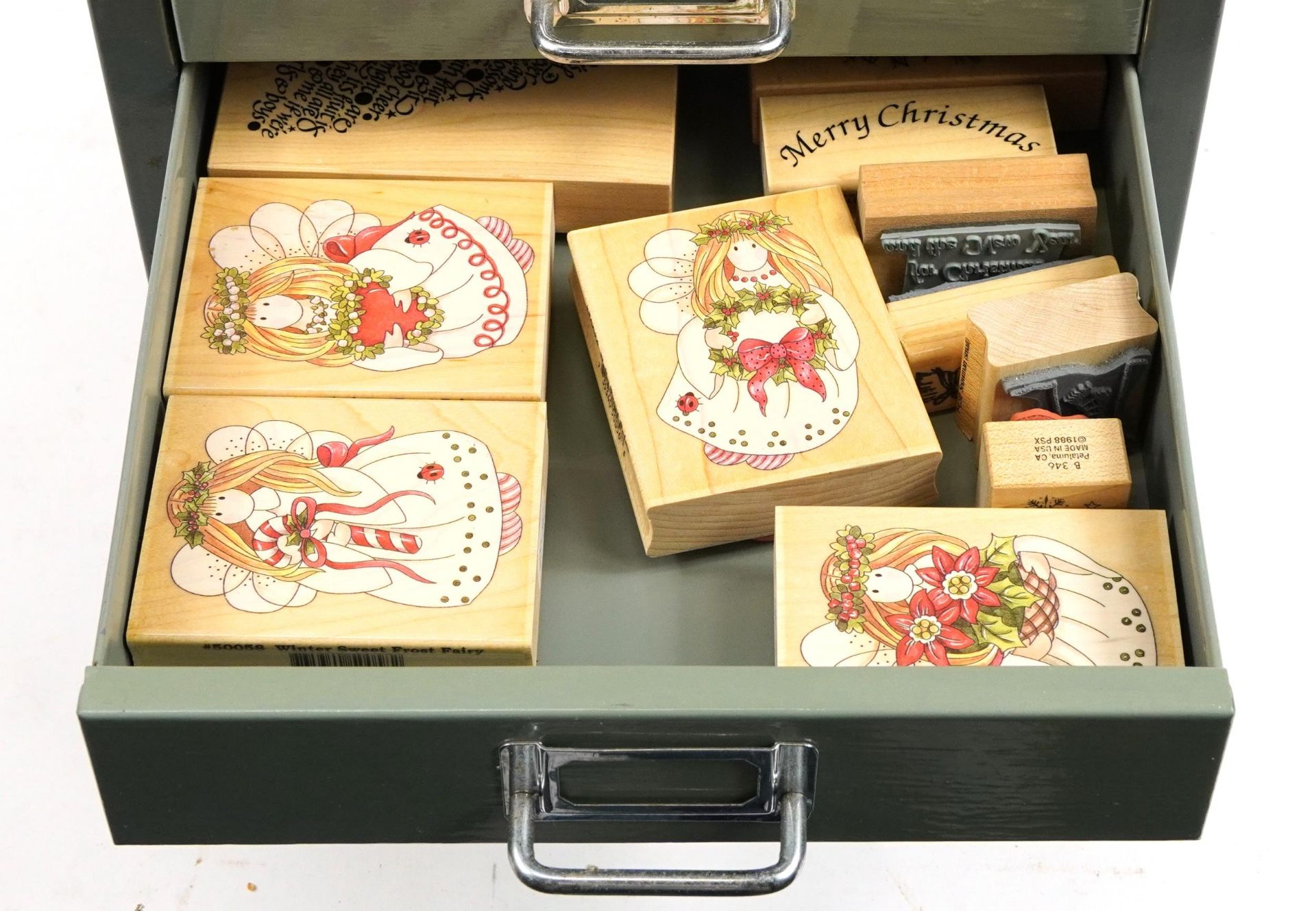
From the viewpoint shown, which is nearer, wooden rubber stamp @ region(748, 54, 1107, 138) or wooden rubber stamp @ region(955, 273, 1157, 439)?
wooden rubber stamp @ region(955, 273, 1157, 439)

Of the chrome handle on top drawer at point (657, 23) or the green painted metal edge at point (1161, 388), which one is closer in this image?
the green painted metal edge at point (1161, 388)

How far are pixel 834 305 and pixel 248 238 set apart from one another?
354 millimetres

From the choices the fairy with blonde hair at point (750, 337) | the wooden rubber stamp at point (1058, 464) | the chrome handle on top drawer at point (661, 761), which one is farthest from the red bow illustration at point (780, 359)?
the chrome handle on top drawer at point (661, 761)

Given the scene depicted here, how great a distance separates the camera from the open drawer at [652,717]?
869mm

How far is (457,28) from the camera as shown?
3.54 feet

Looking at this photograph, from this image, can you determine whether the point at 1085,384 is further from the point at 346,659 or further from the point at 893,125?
the point at 346,659

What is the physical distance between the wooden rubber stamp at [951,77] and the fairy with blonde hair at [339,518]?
0.35 m

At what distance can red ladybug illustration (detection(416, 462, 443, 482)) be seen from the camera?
1.03 meters

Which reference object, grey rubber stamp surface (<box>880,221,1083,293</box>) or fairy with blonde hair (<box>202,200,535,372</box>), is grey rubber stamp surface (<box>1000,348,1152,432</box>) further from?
fairy with blonde hair (<box>202,200,535,372</box>)

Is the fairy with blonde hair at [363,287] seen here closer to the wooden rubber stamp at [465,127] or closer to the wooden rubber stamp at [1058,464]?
the wooden rubber stamp at [465,127]

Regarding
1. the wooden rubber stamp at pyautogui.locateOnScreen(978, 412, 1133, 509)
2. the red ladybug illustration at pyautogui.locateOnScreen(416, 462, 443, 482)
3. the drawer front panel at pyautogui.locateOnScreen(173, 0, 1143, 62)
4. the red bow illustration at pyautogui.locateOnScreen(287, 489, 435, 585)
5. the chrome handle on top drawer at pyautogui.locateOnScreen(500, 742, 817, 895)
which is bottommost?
the chrome handle on top drawer at pyautogui.locateOnScreen(500, 742, 817, 895)

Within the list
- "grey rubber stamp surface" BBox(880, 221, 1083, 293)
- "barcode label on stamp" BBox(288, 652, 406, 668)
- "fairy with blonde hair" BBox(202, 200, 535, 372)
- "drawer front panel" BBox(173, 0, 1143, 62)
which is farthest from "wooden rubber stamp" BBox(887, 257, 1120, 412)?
"barcode label on stamp" BBox(288, 652, 406, 668)

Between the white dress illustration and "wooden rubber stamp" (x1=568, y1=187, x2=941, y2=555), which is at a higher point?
"wooden rubber stamp" (x1=568, y1=187, x2=941, y2=555)

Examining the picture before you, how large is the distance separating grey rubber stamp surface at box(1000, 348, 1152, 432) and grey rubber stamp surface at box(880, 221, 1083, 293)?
0.38 ft
